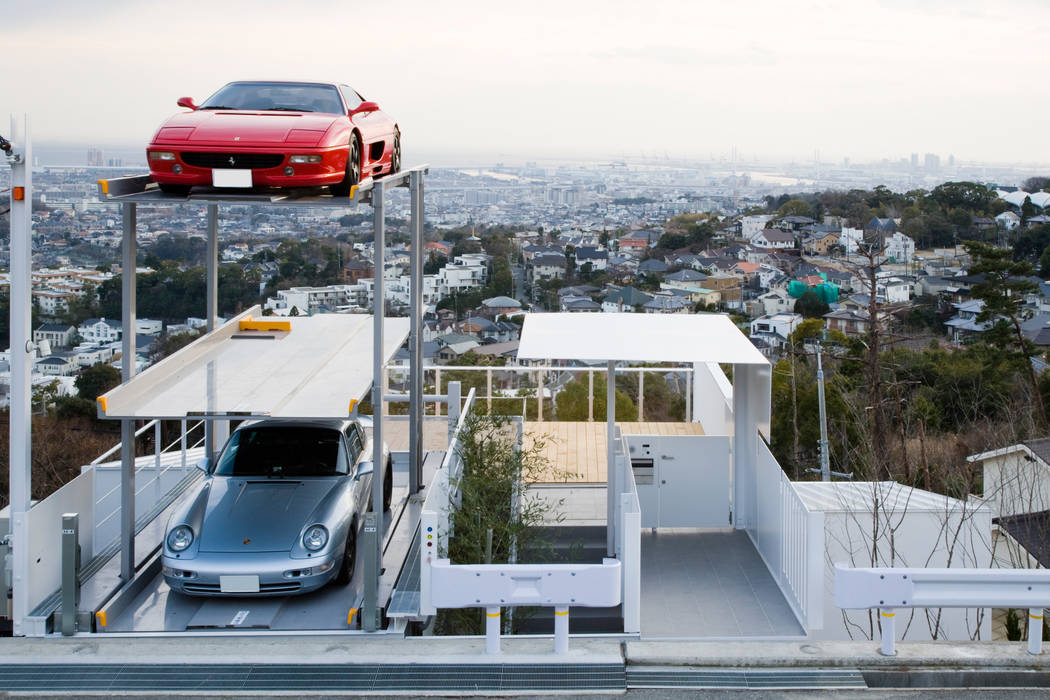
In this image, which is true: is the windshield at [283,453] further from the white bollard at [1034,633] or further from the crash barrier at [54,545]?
the white bollard at [1034,633]

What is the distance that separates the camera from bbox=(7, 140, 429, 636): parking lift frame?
6602 mm

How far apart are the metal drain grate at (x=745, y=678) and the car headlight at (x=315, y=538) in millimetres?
2444

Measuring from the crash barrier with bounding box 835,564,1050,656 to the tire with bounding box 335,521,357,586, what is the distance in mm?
3494

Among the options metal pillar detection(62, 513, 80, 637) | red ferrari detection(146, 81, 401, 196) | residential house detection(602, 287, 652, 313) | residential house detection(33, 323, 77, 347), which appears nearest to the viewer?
metal pillar detection(62, 513, 80, 637)

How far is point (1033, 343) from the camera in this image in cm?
4819

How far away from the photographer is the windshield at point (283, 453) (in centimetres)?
836

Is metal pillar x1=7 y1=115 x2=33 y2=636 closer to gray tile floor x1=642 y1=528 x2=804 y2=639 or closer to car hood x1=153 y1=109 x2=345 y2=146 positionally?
car hood x1=153 y1=109 x2=345 y2=146

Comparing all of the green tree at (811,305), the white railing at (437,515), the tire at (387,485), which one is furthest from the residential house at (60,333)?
the green tree at (811,305)

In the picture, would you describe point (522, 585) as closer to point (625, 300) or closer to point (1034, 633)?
point (1034, 633)

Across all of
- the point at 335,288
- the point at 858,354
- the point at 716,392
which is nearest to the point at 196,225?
the point at 716,392

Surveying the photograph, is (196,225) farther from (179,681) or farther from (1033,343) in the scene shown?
(1033,343)

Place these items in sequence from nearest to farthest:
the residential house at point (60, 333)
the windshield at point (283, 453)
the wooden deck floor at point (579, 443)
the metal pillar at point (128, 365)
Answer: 1. the metal pillar at point (128, 365)
2. the windshield at point (283, 453)
3. the wooden deck floor at point (579, 443)
4. the residential house at point (60, 333)

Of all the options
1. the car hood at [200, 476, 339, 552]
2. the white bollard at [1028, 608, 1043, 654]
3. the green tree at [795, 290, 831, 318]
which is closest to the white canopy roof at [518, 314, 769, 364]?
the car hood at [200, 476, 339, 552]

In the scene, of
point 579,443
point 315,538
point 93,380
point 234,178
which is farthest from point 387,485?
point 93,380
